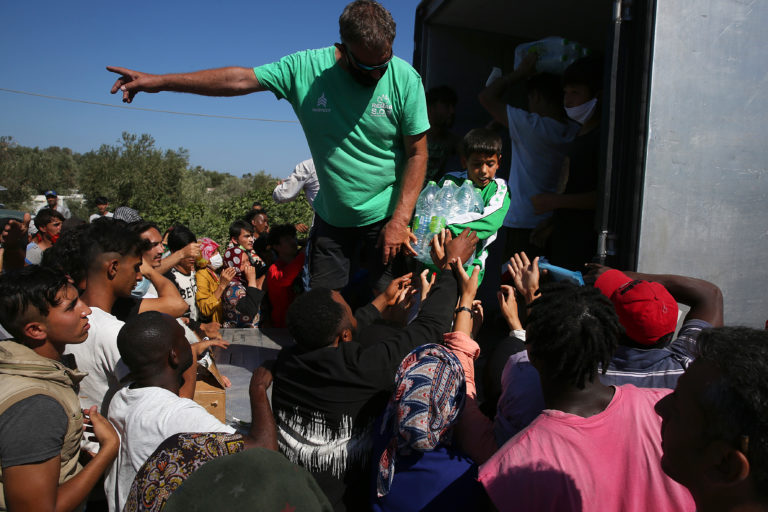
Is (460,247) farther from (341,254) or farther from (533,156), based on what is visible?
(533,156)

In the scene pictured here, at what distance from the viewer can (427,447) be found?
1.55m

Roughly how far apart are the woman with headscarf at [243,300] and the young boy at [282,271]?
14 cm

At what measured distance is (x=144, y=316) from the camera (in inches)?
79.6

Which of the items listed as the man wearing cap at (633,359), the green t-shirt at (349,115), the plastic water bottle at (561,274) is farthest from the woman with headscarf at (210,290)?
the man wearing cap at (633,359)

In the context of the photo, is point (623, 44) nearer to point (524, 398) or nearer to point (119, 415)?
point (524, 398)

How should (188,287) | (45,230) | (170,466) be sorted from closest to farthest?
(170,466) → (188,287) → (45,230)

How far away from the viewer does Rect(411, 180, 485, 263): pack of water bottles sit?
2920 mm

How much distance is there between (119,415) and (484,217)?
2.02 metres

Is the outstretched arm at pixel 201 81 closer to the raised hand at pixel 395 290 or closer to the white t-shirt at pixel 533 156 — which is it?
the raised hand at pixel 395 290

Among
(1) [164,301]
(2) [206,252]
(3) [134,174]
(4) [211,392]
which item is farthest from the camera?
(3) [134,174]

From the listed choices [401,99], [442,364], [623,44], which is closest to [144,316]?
[442,364]

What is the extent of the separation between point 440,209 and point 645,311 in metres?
1.43

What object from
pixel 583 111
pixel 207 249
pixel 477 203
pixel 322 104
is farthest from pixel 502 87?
pixel 207 249

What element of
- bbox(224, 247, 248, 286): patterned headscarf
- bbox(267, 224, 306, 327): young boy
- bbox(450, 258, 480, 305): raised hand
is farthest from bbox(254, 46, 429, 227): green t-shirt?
bbox(224, 247, 248, 286): patterned headscarf
